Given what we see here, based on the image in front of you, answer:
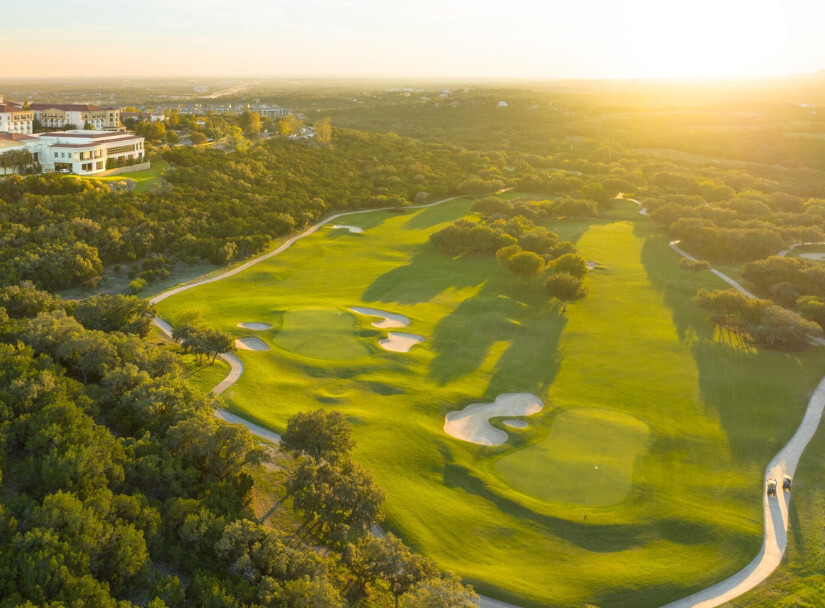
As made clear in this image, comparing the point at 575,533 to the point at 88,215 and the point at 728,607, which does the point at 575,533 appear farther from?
the point at 88,215

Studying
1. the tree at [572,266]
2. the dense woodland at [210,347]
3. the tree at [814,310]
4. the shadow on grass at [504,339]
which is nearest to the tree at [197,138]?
the dense woodland at [210,347]

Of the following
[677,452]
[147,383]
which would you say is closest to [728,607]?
[677,452]

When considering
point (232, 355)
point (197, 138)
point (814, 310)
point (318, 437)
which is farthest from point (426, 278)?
point (197, 138)

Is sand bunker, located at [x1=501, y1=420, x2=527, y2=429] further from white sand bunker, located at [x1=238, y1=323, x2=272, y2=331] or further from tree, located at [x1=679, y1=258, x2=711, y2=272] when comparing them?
tree, located at [x1=679, y1=258, x2=711, y2=272]

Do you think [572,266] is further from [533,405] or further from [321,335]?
[321,335]

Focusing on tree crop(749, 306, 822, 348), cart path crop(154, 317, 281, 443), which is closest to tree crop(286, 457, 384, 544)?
cart path crop(154, 317, 281, 443)

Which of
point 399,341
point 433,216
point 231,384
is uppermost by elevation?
point 433,216
